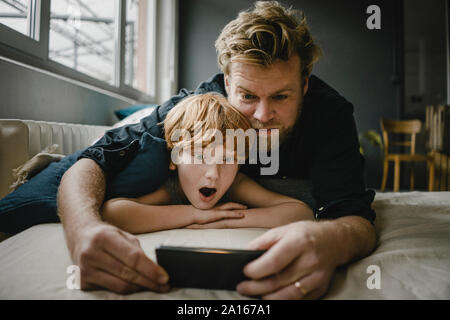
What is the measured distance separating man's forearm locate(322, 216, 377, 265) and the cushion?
0.47 m

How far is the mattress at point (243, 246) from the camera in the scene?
1.56 ft

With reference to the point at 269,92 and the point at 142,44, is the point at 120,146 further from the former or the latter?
the point at 142,44

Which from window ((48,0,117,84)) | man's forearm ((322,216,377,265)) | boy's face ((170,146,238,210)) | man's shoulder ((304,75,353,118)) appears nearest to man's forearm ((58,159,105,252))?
boy's face ((170,146,238,210))

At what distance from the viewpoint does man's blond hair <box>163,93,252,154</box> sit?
2.74ft

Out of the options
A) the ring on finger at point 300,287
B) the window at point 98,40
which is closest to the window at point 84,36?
the window at point 98,40

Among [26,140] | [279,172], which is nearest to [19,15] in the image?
[26,140]

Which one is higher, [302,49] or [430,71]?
[430,71]

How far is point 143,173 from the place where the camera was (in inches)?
31.6

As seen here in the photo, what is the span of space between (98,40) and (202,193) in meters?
2.27

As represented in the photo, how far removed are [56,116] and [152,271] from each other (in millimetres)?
1440

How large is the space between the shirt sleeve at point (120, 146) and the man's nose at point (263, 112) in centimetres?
31
